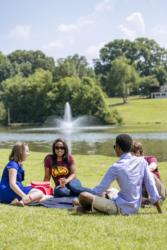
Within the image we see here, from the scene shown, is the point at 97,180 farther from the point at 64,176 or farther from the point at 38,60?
the point at 38,60

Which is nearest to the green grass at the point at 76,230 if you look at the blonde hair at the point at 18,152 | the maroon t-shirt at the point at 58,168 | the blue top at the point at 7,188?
the blue top at the point at 7,188

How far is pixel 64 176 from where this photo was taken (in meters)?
10.8

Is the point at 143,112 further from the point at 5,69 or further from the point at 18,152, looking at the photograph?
the point at 18,152

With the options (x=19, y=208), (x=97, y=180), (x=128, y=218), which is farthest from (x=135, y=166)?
(x=97, y=180)

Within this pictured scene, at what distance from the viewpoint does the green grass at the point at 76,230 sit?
6.35 meters

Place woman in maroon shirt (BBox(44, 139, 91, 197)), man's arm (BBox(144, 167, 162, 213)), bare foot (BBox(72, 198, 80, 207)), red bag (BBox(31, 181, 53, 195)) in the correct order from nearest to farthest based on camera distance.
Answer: man's arm (BBox(144, 167, 162, 213))
bare foot (BBox(72, 198, 80, 207))
red bag (BBox(31, 181, 53, 195))
woman in maroon shirt (BBox(44, 139, 91, 197))

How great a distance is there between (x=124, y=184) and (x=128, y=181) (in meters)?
0.08

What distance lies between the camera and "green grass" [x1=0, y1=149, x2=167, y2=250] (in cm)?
635

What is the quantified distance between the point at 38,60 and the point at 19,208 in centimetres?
17445

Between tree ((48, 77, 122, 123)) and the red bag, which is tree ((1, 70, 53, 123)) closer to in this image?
tree ((48, 77, 122, 123))

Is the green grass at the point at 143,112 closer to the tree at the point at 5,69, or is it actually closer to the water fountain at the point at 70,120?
the water fountain at the point at 70,120

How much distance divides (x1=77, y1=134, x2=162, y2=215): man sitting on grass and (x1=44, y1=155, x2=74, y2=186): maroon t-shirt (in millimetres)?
2204

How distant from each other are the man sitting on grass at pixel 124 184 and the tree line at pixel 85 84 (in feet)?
282

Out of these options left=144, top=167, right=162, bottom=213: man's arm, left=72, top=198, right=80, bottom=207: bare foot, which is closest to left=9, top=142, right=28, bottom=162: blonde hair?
left=72, top=198, right=80, bottom=207: bare foot
